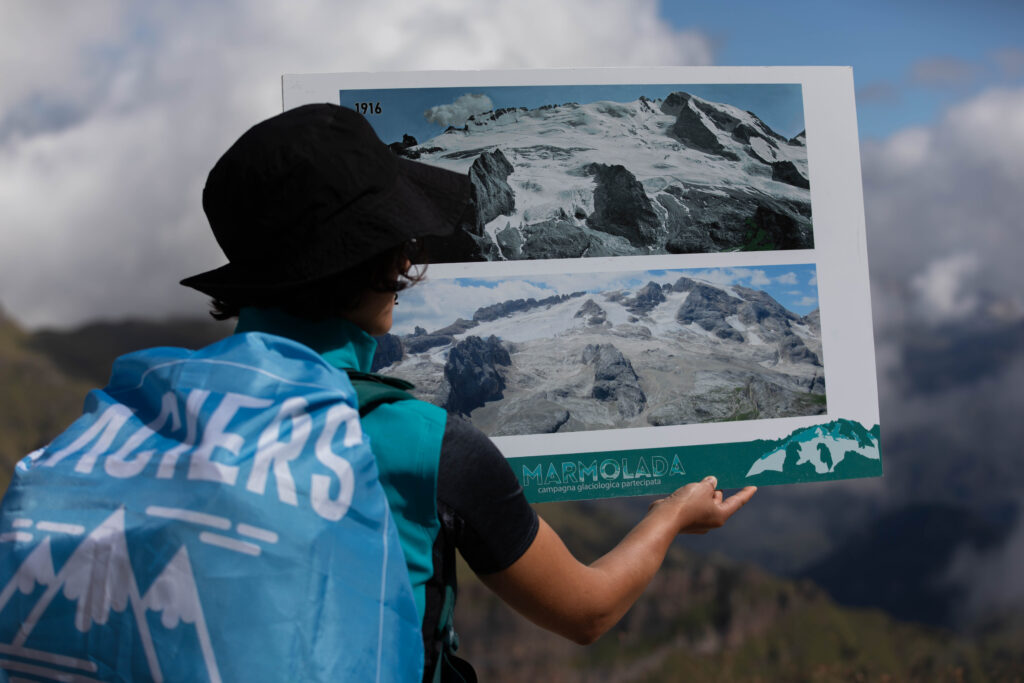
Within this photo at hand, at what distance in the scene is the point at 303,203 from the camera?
90cm

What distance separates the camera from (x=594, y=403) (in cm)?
195

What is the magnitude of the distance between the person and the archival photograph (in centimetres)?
88

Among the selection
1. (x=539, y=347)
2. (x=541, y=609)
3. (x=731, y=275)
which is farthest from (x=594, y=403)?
(x=541, y=609)

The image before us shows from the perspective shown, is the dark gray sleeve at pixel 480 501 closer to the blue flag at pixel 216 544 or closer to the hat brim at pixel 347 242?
the blue flag at pixel 216 544

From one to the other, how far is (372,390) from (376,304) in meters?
0.15

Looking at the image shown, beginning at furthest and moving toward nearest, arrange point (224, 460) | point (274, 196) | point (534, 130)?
Result: point (534, 130), point (274, 196), point (224, 460)

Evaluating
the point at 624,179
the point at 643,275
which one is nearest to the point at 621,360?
the point at 643,275

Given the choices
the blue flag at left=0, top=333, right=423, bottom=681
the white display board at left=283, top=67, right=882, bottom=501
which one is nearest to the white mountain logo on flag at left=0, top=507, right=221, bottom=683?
the blue flag at left=0, top=333, right=423, bottom=681

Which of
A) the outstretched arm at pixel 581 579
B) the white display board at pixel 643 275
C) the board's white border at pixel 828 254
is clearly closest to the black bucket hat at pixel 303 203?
the outstretched arm at pixel 581 579

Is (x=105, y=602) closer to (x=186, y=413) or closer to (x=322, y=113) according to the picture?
(x=186, y=413)

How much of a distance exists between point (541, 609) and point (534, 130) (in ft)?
4.09

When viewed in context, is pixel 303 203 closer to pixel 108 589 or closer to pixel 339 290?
pixel 339 290

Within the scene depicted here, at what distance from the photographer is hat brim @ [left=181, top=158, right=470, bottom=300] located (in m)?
0.91

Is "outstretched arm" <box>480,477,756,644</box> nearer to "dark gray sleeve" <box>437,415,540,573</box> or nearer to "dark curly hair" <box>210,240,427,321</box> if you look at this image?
"dark gray sleeve" <box>437,415,540,573</box>
